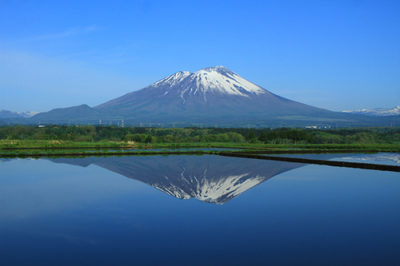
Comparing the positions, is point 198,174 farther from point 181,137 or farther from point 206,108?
point 206,108

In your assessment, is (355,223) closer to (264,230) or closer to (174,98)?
(264,230)

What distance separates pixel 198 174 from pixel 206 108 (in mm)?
144920

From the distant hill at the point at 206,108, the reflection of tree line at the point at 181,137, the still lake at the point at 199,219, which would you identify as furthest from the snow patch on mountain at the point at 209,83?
the still lake at the point at 199,219

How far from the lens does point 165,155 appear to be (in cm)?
2553

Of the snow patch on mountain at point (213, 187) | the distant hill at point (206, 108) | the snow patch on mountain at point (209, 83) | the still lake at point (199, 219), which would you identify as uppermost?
the snow patch on mountain at point (209, 83)

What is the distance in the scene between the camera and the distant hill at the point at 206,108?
479 feet

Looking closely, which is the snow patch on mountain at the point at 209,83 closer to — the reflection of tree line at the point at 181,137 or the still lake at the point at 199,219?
the reflection of tree line at the point at 181,137

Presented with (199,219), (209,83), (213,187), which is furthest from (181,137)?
(209,83)

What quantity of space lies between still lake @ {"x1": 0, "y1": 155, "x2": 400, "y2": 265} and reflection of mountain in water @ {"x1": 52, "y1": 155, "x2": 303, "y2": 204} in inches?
2.4

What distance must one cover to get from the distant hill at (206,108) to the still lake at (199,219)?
117 meters

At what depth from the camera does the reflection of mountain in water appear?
12.2 metres

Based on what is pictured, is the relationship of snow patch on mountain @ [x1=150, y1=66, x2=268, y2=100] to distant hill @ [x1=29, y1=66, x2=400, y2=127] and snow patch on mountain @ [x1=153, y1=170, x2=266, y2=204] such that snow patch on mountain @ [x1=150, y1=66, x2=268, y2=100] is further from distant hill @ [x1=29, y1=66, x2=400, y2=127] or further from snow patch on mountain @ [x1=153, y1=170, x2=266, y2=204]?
snow patch on mountain @ [x1=153, y1=170, x2=266, y2=204]

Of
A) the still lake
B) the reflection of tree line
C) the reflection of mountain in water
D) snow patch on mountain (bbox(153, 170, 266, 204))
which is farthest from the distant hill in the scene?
the still lake

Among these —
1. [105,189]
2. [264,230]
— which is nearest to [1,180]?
[105,189]
